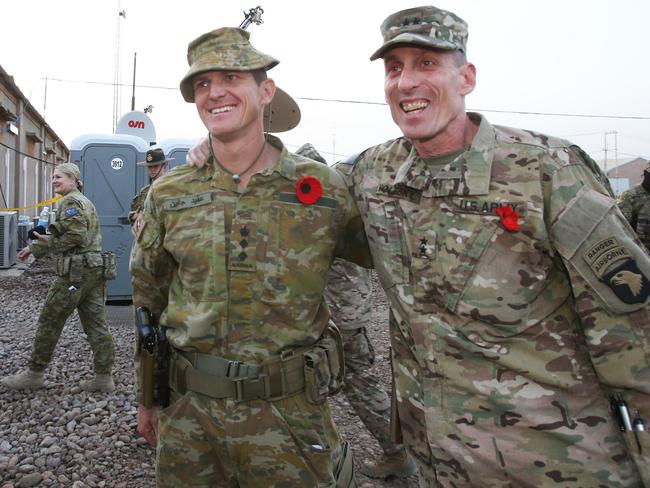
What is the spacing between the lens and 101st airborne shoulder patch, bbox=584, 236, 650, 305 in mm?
1411

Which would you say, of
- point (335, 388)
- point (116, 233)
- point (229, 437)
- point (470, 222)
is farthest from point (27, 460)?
point (116, 233)

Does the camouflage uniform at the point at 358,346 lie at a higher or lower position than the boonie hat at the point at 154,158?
lower

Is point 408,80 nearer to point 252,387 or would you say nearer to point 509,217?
point 509,217

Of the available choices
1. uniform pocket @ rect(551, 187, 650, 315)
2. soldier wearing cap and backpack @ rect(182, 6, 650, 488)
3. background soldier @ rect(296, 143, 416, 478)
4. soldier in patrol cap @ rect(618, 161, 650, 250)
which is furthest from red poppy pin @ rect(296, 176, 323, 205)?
soldier in patrol cap @ rect(618, 161, 650, 250)

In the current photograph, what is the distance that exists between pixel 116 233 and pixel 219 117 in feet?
23.1

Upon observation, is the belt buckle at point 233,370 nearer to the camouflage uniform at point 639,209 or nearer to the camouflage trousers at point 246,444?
the camouflage trousers at point 246,444

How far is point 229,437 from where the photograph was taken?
74.2 inches

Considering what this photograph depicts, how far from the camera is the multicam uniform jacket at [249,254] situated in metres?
1.94

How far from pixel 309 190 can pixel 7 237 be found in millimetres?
11593

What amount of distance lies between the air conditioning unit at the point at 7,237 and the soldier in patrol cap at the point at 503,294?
11.8 metres

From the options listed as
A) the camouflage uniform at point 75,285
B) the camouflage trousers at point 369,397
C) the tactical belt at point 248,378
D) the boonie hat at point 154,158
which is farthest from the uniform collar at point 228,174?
the boonie hat at point 154,158

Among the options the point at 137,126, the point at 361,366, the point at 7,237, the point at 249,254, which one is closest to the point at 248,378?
the point at 249,254

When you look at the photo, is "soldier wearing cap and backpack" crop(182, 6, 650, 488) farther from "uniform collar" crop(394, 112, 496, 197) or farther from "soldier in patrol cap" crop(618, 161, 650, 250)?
"soldier in patrol cap" crop(618, 161, 650, 250)

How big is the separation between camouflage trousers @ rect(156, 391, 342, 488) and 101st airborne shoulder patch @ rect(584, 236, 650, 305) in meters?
1.06
